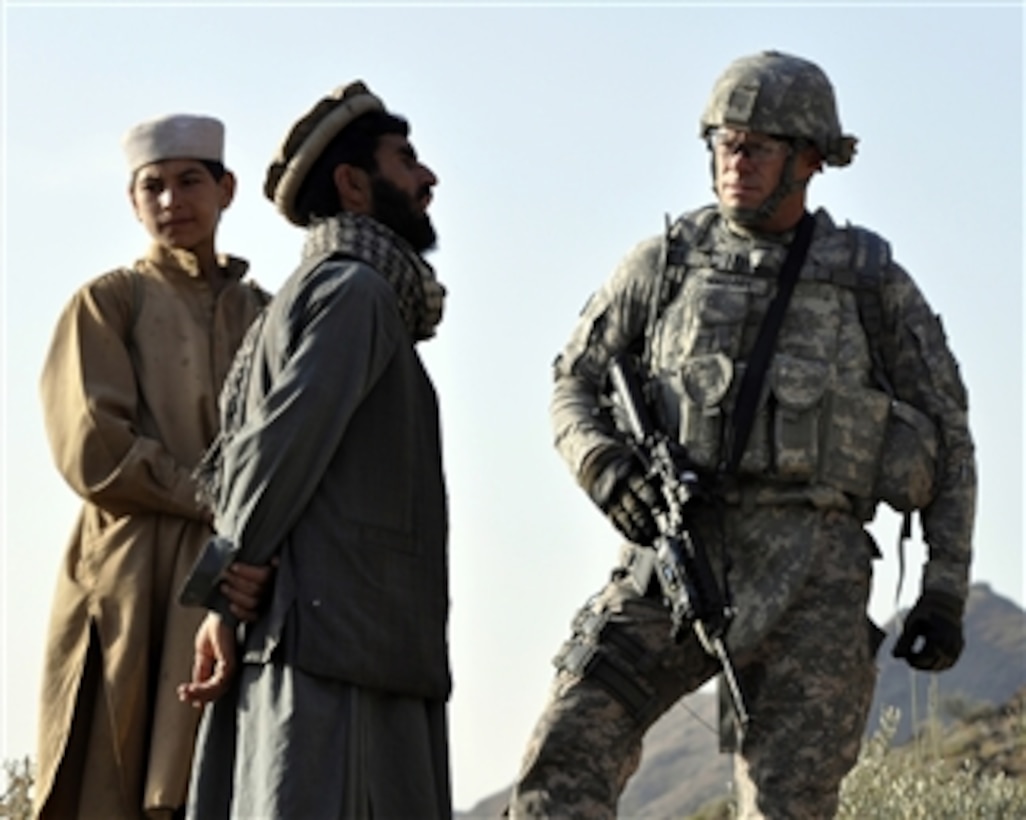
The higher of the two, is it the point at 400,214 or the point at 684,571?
the point at 400,214

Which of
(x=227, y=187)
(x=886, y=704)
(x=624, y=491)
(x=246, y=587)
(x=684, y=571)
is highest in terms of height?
(x=886, y=704)

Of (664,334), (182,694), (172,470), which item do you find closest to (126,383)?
(172,470)

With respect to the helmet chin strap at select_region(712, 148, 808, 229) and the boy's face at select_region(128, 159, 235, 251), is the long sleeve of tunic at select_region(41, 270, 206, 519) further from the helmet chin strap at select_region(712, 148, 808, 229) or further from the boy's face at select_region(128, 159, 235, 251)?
the helmet chin strap at select_region(712, 148, 808, 229)

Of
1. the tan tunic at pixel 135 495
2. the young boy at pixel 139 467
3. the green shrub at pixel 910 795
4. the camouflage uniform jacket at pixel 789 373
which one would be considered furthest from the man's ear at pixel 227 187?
the green shrub at pixel 910 795

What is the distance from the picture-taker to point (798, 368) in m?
9.41

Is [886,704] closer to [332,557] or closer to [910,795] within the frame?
[910,795]

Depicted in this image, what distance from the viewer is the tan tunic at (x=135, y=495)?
31.8 feet

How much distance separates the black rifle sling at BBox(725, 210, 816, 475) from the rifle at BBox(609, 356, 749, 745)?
19 centimetres

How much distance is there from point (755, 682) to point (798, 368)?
2.95 ft

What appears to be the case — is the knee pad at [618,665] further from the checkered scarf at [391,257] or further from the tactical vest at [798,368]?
the checkered scarf at [391,257]

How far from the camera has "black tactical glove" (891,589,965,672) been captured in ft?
30.7

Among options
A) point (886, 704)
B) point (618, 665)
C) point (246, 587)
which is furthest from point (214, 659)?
point (886, 704)

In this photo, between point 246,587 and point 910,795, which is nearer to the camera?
point 246,587

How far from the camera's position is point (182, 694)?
7859 millimetres
